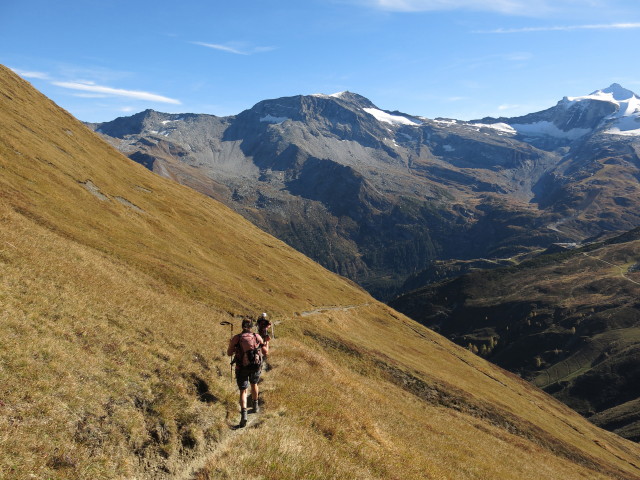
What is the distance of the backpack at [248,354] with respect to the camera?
1735 cm

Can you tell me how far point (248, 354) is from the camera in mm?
17500

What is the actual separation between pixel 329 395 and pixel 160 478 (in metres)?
10.9

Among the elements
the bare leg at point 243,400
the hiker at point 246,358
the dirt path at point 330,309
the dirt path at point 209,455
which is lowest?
the dirt path at point 330,309

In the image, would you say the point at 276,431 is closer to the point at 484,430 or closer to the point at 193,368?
the point at 193,368

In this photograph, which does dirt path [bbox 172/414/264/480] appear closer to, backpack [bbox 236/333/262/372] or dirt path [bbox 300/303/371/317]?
backpack [bbox 236/333/262/372]

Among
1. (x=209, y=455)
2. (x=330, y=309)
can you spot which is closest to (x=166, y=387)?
(x=209, y=455)

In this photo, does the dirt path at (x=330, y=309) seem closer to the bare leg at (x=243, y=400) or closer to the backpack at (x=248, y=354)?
the backpack at (x=248, y=354)

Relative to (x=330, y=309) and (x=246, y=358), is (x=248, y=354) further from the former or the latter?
(x=330, y=309)

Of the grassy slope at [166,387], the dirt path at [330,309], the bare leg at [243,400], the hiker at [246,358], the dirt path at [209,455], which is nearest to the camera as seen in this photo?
the grassy slope at [166,387]

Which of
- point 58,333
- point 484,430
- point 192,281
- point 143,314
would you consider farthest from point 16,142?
point 484,430

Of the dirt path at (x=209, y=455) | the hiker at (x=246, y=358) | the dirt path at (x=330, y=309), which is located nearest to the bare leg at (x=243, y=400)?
the hiker at (x=246, y=358)

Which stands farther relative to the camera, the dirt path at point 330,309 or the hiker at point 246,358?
the dirt path at point 330,309

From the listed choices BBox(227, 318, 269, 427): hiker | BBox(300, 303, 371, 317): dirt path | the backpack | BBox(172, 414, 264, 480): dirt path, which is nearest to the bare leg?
BBox(227, 318, 269, 427): hiker

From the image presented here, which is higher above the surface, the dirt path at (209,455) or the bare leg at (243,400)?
the bare leg at (243,400)
